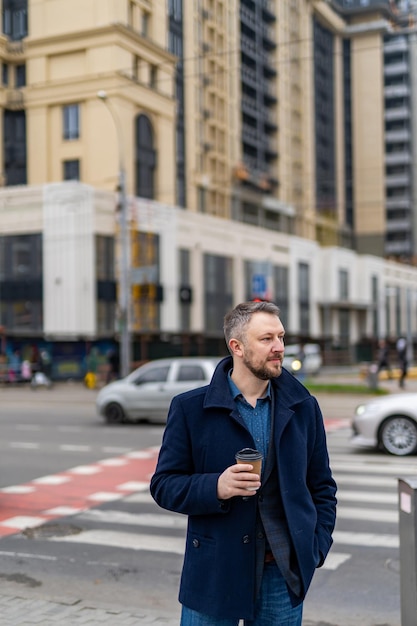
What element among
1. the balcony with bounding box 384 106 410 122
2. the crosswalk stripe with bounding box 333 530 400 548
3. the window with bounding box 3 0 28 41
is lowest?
the crosswalk stripe with bounding box 333 530 400 548

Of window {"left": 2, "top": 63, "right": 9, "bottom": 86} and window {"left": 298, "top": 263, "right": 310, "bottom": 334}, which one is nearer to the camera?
window {"left": 2, "top": 63, "right": 9, "bottom": 86}

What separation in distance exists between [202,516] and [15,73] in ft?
90.3

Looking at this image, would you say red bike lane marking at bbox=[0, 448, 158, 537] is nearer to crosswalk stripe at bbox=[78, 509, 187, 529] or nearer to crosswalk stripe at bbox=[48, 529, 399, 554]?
crosswalk stripe at bbox=[78, 509, 187, 529]

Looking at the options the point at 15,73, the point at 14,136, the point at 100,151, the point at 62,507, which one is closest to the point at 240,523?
the point at 62,507

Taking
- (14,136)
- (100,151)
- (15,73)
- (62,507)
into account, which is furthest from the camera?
(100,151)

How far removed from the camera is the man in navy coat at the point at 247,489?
3178 mm

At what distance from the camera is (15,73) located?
2856 centimetres

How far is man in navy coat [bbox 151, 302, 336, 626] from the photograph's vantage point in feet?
10.4

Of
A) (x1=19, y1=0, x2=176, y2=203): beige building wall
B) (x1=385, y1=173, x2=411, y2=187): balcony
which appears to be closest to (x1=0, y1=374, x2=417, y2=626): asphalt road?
(x1=19, y1=0, x2=176, y2=203): beige building wall

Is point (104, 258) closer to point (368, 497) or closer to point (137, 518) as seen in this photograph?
point (368, 497)

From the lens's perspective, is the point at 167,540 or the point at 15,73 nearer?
the point at 167,540

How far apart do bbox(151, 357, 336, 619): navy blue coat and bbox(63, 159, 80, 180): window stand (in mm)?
34745

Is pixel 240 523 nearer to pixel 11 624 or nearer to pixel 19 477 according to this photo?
pixel 11 624

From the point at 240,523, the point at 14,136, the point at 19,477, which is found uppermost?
the point at 14,136
